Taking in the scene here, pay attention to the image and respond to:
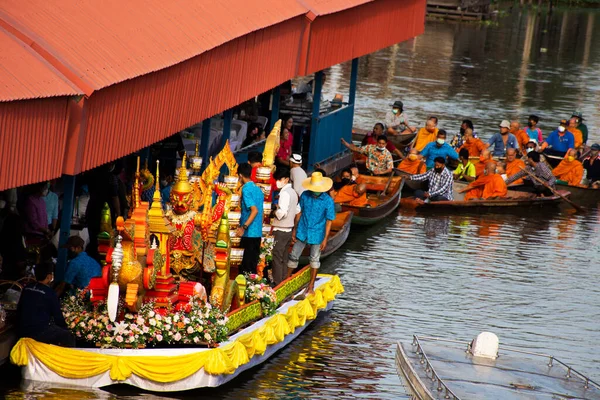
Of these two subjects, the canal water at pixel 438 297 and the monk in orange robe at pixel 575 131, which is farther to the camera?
the monk in orange robe at pixel 575 131

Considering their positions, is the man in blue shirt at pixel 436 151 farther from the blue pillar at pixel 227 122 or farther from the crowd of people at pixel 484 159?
the blue pillar at pixel 227 122

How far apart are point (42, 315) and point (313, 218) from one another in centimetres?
426

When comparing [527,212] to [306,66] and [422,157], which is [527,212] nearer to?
[422,157]

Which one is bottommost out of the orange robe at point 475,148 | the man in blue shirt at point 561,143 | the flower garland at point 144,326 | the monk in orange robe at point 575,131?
the flower garland at point 144,326

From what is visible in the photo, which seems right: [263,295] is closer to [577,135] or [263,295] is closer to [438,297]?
[438,297]

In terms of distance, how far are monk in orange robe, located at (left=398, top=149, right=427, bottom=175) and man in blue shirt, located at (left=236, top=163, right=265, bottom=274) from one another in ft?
34.9

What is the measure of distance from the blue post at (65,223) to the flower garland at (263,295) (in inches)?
81.7

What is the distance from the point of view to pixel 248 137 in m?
22.8

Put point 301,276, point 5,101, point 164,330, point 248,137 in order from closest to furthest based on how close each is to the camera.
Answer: point 5,101, point 164,330, point 301,276, point 248,137

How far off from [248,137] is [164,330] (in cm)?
1081

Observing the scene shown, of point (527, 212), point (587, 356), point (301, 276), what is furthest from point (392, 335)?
point (527, 212)

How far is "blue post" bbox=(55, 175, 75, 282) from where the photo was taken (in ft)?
43.3

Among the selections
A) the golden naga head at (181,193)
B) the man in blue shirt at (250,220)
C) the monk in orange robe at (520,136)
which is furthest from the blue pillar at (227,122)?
the monk in orange robe at (520,136)

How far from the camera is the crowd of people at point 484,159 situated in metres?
24.2
